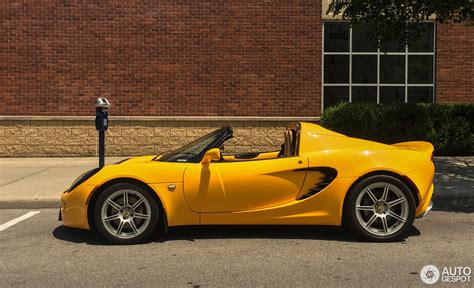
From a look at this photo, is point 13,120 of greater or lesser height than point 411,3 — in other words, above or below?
below

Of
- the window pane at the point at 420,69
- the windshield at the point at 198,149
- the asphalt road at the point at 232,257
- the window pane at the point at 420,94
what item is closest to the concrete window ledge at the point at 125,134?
the window pane at the point at 420,94

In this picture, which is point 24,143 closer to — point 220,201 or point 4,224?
point 4,224

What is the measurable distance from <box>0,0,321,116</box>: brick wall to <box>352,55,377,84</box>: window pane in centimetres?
106

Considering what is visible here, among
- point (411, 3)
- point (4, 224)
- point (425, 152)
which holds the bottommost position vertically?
point (4, 224)

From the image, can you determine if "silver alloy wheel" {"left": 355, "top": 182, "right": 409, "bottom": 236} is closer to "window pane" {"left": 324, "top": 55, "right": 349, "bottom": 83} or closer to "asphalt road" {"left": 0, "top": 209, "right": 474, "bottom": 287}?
"asphalt road" {"left": 0, "top": 209, "right": 474, "bottom": 287}

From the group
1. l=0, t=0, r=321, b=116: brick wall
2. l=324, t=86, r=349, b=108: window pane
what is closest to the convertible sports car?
l=0, t=0, r=321, b=116: brick wall

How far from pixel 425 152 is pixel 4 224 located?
520cm

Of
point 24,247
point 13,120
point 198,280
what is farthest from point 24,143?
point 198,280

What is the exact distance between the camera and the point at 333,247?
4.78 metres

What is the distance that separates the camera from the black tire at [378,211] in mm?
4852

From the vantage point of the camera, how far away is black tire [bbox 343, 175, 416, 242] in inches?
191

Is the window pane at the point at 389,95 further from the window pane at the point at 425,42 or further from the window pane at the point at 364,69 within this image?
the window pane at the point at 425,42

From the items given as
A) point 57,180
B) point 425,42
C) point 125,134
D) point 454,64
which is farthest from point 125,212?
point 454,64

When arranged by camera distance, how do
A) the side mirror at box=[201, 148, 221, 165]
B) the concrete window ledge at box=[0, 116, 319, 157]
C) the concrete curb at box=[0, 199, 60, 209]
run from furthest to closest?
the concrete window ledge at box=[0, 116, 319, 157] → the concrete curb at box=[0, 199, 60, 209] → the side mirror at box=[201, 148, 221, 165]
